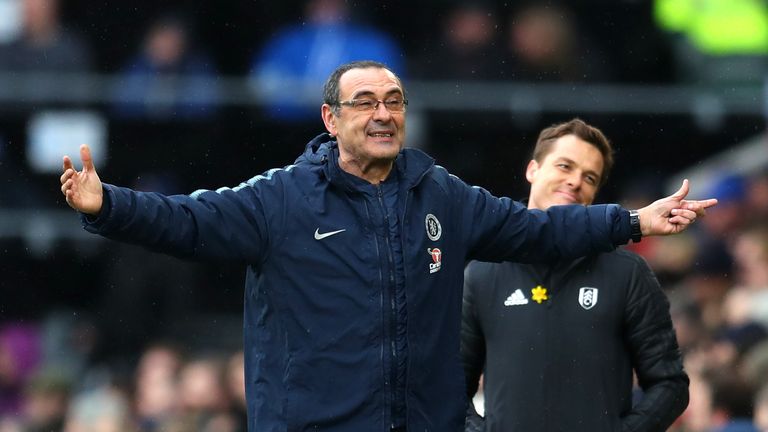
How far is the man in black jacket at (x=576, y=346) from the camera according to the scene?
6.40 meters

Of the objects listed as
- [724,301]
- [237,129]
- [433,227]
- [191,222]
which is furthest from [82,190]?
[237,129]

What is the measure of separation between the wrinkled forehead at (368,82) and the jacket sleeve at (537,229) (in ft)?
1.41

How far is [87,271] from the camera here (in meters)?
13.0

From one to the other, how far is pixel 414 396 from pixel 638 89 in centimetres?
702

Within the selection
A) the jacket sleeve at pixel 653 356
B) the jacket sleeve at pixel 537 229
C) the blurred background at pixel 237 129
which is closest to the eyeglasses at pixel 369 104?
the jacket sleeve at pixel 537 229

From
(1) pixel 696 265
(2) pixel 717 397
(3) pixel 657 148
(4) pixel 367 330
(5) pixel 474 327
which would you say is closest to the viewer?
(4) pixel 367 330

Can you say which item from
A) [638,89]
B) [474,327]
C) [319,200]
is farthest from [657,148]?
[319,200]

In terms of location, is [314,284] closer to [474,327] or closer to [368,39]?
[474,327]

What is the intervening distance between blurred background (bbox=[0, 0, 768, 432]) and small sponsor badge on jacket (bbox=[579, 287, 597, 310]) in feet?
16.8

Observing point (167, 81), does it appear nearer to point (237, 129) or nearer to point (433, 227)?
point (237, 129)

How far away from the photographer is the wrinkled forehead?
609 cm

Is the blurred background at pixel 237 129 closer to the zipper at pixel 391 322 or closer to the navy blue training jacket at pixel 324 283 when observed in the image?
the navy blue training jacket at pixel 324 283

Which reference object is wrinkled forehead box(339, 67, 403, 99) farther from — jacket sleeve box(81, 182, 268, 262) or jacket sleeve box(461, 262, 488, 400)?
jacket sleeve box(461, 262, 488, 400)

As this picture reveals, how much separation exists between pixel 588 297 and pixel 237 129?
20.4 ft
